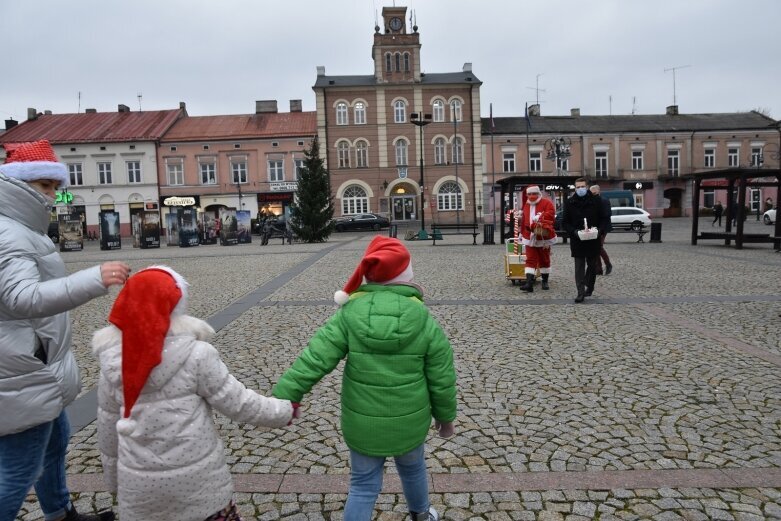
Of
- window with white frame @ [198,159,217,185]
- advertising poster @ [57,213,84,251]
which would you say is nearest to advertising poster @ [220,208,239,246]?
advertising poster @ [57,213,84,251]

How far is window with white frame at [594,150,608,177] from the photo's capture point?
48.5 metres

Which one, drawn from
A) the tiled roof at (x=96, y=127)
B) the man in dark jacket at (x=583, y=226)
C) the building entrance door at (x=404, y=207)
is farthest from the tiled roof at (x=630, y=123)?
the man in dark jacket at (x=583, y=226)

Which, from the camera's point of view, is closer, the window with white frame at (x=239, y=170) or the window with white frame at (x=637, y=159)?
the window with white frame at (x=239, y=170)

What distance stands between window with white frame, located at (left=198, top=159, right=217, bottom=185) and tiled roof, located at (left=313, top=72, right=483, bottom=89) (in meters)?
10.3

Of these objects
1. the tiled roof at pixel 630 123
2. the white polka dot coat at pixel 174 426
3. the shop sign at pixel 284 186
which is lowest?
the white polka dot coat at pixel 174 426

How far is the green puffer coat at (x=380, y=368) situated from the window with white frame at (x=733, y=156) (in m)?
55.5

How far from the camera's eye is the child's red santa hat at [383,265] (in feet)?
8.00

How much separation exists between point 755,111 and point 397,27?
108ft

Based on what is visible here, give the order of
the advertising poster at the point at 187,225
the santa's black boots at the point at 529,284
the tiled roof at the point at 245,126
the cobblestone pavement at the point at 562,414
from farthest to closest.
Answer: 1. the tiled roof at the point at 245,126
2. the advertising poster at the point at 187,225
3. the santa's black boots at the point at 529,284
4. the cobblestone pavement at the point at 562,414

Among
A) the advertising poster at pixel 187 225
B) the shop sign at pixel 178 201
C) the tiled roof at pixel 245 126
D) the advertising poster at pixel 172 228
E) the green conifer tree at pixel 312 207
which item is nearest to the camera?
the green conifer tree at pixel 312 207

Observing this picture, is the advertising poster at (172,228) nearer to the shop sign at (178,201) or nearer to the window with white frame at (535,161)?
the shop sign at (178,201)

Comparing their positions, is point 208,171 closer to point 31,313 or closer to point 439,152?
point 439,152

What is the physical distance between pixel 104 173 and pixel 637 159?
142 ft

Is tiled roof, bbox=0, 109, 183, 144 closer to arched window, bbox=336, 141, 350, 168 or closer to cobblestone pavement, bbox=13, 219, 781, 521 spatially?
arched window, bbox=336, 141, 350, 168
